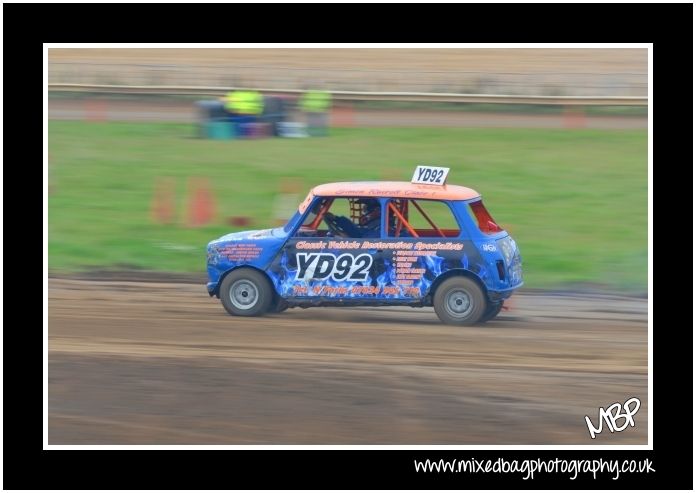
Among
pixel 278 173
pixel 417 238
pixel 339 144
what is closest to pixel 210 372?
pixel 417 238

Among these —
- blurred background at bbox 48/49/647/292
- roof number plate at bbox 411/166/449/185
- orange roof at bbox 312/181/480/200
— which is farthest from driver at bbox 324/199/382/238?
blurred background at bbox 48/49/647/292

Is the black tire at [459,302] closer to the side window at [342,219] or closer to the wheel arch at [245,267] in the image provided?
the side window at [342,219]

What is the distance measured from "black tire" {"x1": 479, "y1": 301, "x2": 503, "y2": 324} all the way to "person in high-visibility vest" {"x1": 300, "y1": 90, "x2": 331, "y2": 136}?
40.3 ft

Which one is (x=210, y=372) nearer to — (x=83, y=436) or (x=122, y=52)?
(x=83, y=436)

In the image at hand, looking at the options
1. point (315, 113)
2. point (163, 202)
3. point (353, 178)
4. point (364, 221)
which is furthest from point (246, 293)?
point (315, 113)

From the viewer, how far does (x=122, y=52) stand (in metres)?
31.8

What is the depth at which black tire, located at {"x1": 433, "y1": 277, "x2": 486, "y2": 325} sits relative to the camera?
11672mm

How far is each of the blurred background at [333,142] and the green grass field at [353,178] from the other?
5 centimetres

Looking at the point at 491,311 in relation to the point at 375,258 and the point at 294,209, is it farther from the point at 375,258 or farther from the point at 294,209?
the point at 294,209

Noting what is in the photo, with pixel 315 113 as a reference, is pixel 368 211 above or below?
below

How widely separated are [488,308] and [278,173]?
9080mm

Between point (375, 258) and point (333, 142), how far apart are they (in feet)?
38.0

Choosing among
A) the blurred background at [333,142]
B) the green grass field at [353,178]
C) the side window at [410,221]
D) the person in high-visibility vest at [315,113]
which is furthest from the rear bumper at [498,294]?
the person in high-visibility vest at [315,113]

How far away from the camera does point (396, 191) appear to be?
1192 centimetres
